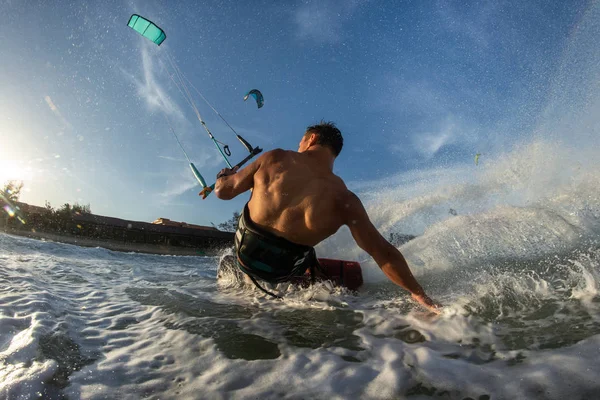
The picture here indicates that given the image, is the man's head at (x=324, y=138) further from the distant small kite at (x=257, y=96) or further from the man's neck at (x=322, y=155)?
the distant small kite at (x=257, y=96)

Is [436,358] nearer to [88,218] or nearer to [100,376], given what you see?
[100,376]

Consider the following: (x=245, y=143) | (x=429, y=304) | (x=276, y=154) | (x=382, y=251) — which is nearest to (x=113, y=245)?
(x=245, y=143)

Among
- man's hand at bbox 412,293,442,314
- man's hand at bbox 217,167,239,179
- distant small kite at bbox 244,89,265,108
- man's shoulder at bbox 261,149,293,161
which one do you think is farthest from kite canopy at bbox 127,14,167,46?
man's hand at bbox 412,293,442,314

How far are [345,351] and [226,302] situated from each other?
183 centimetres

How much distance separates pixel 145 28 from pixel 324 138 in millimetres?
8521

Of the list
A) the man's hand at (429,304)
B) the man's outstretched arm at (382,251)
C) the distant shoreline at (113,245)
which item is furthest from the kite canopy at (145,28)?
the distant shoreline at (113,245)

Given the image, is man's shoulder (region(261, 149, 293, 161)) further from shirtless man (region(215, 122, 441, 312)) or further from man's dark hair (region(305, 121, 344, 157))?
man's dark hair (region(305, 121, 344, 157))

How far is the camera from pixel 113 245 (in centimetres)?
1720

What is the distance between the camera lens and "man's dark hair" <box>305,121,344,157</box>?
3.04 metres

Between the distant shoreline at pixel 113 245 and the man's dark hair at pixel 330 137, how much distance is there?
55.2 ft

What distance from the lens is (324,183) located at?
256cm

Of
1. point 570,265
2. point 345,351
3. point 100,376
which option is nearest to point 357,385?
point 345,351

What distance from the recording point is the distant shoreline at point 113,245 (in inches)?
606

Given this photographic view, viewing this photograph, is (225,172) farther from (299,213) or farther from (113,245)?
(113,245)
